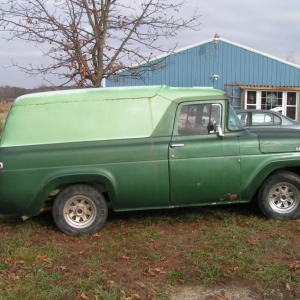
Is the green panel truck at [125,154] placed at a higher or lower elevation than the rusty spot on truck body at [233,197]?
higher

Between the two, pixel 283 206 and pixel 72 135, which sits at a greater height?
pixel 72 135

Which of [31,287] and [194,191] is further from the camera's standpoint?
[194,191]

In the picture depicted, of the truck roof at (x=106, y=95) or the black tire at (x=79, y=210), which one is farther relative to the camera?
the truck roof at (x=106, y=95)

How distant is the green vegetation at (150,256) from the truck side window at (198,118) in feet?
4.34

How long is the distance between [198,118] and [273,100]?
58.1ft

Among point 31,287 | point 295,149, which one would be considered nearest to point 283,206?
point 295,149

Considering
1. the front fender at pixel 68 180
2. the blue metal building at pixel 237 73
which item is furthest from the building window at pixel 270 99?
the front fender at pixel 68 180

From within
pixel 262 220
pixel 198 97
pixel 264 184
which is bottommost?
pixel 262 220

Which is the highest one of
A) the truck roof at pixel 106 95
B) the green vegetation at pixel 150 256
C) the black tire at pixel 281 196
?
the truck roof at pixel 106 95

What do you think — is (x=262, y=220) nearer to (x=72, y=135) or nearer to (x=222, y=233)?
(x=222, y=233)

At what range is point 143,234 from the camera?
5.18m

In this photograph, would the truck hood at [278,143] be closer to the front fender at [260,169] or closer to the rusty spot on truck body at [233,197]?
the front fender at [260,169]

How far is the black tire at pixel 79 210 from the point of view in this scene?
17.2ft

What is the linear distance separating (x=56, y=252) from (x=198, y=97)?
107 inches
